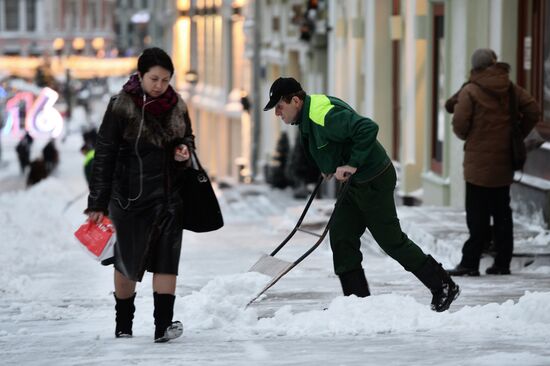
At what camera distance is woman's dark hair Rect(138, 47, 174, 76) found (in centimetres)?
834

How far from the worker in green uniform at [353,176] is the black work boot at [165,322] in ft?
3.61

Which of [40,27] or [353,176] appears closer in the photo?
[353,176]

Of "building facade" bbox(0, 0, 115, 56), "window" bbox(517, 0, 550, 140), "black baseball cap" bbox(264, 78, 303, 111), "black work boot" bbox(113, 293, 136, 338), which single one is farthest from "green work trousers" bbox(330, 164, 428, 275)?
"building facade" bbox(0, 0, 115, 56)

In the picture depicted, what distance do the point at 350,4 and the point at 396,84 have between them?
3356mm

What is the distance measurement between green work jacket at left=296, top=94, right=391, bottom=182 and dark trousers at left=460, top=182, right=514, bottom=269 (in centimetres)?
262

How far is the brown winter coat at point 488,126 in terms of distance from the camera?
A: 11.1 meters

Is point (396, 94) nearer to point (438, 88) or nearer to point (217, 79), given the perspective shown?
point (438, 88)

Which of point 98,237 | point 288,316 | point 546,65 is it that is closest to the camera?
point 98,237

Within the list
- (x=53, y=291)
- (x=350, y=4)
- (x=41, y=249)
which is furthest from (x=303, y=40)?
(x=53, y=291)

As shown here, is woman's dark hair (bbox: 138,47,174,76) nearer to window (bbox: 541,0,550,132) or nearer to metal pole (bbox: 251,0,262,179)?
window (bbox: 541,0,550,132)

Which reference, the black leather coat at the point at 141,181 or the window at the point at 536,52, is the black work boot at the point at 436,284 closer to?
the black leather coat at the point at 141,181

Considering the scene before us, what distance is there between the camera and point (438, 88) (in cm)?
1900

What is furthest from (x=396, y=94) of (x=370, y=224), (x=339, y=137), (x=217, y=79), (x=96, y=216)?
(x=217, y=79)

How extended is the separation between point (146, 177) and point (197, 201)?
0.35 meters
